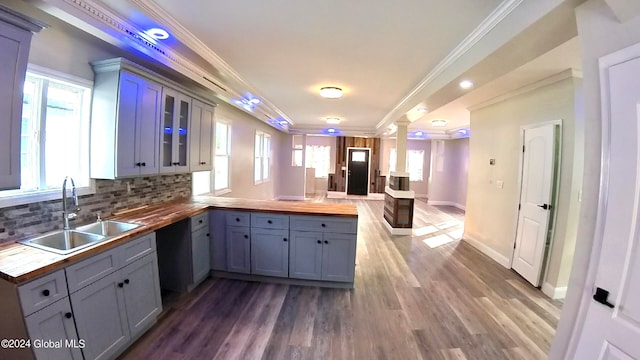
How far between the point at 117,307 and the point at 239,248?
52.2 inches

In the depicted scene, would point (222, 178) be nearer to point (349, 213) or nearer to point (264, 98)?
point (264, 98)

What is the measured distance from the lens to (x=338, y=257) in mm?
3016

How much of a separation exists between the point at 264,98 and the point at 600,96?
4324 millimetres

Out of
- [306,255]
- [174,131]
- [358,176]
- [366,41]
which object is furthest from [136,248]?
[358,176]

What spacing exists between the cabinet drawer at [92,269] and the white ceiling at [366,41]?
1582mm

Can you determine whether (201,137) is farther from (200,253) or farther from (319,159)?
(319,159)

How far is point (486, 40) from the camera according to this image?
2031 millimetres

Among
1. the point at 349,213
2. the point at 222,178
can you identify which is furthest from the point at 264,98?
the point at 349,213

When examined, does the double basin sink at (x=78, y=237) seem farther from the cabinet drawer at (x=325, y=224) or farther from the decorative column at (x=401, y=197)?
the decorative column at (x=401, y=197)

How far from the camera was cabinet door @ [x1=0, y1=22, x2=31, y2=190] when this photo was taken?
1.39 m

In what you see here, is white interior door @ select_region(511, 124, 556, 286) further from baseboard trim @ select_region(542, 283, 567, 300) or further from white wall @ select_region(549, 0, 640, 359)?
white wall @ select_region(549, 0, 640, 359)

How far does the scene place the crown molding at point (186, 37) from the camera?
6.26ft

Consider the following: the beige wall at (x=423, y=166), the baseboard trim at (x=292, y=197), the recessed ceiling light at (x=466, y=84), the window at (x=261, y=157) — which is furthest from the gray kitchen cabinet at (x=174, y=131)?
the beige wall at (x=423, y=166)

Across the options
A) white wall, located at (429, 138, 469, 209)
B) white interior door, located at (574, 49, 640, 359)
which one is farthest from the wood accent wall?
white interior door, located at (574, 49, 640, 359)
